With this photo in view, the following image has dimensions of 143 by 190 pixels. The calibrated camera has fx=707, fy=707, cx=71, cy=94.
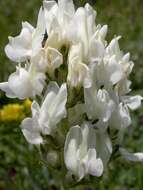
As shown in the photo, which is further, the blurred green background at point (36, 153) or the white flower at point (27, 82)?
the blurred green background at point (36, 153)

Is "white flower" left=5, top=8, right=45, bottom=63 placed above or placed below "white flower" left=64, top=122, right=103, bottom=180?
above

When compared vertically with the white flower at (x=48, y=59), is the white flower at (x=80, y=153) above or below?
below

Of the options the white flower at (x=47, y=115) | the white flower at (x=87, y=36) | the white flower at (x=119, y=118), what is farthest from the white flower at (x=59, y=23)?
the white flower at (x=119, y=118)

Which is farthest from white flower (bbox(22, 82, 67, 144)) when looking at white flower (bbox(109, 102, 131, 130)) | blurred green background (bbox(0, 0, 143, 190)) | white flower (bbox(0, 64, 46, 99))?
blurred green background (bbox(0, 0, 143, 190))

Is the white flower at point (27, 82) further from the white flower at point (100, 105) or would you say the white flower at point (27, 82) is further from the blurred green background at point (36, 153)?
the blurred green background at point (36, 153)

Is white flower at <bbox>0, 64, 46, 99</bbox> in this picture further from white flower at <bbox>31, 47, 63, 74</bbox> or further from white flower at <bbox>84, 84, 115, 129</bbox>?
white flower at <bbox>84, 84, 115, 129</bbox>

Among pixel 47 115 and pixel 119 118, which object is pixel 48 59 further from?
pixel 119 118

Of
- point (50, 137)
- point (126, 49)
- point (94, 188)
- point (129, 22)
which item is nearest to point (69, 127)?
point (50, 137)
